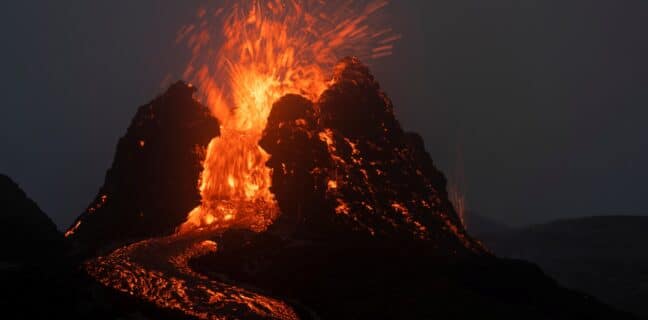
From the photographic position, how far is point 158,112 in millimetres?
28344

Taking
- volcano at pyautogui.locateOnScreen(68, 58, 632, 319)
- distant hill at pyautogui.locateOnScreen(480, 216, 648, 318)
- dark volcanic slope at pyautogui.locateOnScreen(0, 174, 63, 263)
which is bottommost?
dark volcanic slope at pyautogui.locateOnScreen(0, 174, 63, 263)

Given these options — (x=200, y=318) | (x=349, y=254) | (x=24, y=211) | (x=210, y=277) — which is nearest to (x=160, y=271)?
(x=210, y=277)

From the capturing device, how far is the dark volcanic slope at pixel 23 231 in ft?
65.8

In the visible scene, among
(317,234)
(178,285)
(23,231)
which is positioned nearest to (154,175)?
(23,231)

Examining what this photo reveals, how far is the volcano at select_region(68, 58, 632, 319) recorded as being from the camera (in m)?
16.5

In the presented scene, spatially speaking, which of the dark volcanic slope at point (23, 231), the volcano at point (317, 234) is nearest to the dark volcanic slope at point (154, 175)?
the volcano at point (317, 234)

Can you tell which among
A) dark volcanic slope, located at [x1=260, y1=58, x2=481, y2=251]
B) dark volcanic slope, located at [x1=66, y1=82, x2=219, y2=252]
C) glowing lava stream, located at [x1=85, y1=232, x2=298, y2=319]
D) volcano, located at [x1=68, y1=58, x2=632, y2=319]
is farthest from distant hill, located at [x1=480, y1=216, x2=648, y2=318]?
dark volcanic slope, located at [x1=66, y1=82, x2=219, y2=252]

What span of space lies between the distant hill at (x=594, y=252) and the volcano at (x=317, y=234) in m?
26.0

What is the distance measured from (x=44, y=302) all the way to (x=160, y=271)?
5.33 metres

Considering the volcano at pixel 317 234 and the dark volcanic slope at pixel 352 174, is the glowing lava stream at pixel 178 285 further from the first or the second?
the dark volcanic slope at pixel 352 174

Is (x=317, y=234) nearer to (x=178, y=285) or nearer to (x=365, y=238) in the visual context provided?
(x=365, y=238)

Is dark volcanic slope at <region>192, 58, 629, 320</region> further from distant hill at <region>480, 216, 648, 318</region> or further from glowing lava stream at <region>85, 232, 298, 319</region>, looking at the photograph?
distant hill at <region>480, 216, 648, 318</region>

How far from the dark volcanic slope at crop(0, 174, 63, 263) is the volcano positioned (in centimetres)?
199

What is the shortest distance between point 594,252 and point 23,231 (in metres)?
71.2
